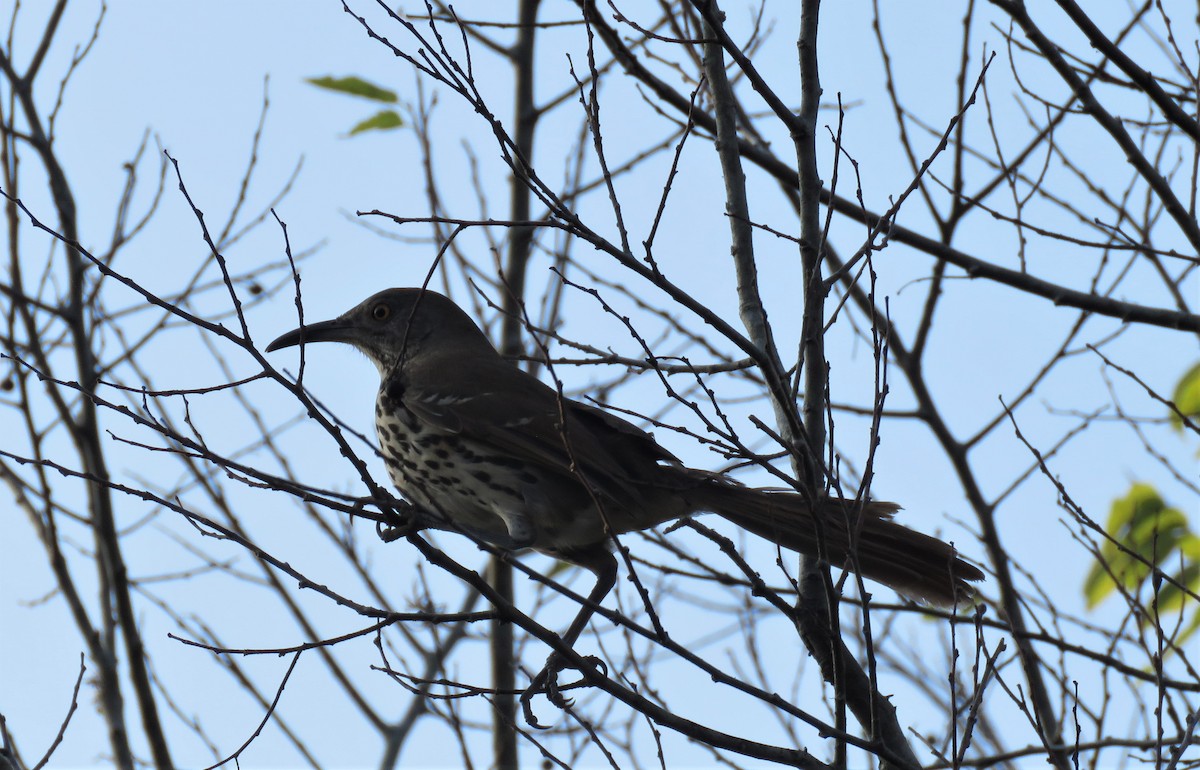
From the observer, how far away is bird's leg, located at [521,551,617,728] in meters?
3.78

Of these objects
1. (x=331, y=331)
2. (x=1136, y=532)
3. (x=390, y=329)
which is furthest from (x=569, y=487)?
(x=1136, y=532)

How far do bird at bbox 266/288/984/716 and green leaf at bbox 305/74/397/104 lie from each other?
1225 millimetres

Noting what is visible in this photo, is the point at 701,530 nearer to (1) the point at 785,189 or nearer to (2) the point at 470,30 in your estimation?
(1) the point at 785,189

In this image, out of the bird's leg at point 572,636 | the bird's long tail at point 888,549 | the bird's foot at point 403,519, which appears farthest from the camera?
the bird's long tail at point 888,549

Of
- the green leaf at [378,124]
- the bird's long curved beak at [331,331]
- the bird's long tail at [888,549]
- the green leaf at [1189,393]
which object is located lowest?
the bird's long tail at [888,549]

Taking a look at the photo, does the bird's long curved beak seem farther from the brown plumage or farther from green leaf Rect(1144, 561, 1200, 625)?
green leaf Rect(1144, 561, 1200, 625)

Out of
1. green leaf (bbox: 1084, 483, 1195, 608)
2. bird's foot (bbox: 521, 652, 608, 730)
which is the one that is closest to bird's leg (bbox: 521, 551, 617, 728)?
bird's foot (bbox: 521, 652, 608, 730)

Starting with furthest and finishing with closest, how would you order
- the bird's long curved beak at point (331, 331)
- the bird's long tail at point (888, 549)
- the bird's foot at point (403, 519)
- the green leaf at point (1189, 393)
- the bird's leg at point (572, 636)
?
the bird's long curved beak at point (331, 331) < the green leaf at point (1189, 393) < the bird's long tail at point (888, 549) < the bird's leg at point (572, 636) < the bird's foot at point (403, 519)

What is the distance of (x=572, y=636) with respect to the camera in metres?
4.42

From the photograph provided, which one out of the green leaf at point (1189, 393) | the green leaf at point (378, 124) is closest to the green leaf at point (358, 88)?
the green leaf at point (378, 124)

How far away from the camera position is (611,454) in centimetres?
461

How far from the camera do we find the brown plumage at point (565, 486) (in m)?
4.26

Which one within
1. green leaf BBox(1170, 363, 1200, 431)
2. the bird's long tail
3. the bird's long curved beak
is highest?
the bird's long curved beak

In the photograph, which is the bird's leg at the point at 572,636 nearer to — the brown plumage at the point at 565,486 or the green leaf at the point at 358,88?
the brown plumage at the point at 565,486
